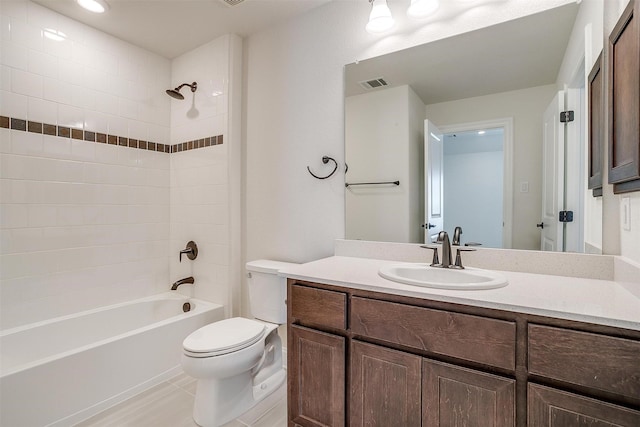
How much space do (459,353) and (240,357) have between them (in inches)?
43.6

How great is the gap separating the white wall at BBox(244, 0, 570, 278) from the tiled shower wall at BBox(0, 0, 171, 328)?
925mm

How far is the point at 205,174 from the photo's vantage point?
8.25 ft

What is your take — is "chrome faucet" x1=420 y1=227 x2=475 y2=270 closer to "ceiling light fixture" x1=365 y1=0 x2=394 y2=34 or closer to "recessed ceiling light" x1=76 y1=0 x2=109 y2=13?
"ceiling light fixture" x1=365 y1=0 x2=394 y2=34

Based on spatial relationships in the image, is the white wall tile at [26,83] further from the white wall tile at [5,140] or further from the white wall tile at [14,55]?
the white wall tile at [5,140]

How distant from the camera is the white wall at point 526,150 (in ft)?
4.66

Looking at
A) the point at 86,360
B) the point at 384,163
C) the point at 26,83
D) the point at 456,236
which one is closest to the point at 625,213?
the point at 456,236

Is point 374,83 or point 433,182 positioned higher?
point 374,83

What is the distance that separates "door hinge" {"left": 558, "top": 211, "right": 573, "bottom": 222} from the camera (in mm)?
1364

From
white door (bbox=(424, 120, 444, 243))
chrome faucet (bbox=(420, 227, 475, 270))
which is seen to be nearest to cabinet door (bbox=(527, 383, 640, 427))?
chrome faucet (bbox=(420, 227, 475, 270))

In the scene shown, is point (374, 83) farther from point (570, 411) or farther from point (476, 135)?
point (570, 411)

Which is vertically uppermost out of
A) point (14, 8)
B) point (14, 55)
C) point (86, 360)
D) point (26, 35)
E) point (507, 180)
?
point (14, 8)

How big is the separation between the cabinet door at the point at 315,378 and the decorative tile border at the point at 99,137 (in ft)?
5.56

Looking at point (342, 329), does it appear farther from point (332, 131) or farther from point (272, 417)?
point (332, 131)

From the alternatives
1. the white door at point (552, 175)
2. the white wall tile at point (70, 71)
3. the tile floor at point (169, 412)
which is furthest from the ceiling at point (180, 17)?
the tile floor at point (169, 412)
